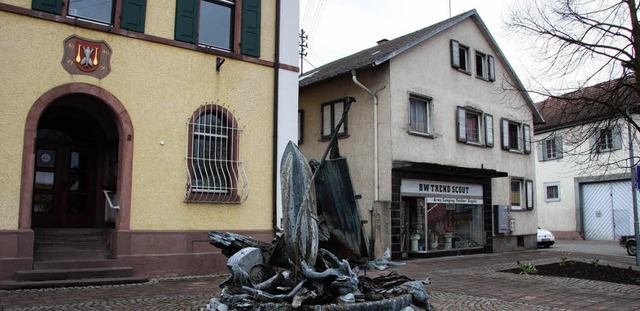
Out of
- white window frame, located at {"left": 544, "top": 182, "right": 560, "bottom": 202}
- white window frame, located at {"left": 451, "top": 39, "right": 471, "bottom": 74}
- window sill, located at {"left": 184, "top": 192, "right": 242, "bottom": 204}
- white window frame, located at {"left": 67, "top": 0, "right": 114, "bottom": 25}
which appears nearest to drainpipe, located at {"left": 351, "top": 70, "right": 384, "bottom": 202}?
white window frame, located at {"left": 451, "top": 39, "right": 471, "bottom": 74}

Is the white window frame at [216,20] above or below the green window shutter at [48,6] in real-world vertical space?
above

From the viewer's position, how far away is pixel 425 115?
1759cm

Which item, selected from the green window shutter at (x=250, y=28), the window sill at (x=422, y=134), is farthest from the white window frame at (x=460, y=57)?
the green window shutter at (x=250, y=28)

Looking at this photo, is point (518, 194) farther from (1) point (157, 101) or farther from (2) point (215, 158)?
(1) point (157, 101)

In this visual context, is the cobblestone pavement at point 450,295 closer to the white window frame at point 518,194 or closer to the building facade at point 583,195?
the white window frame at point 518,194

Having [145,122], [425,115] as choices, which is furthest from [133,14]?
[425,115]

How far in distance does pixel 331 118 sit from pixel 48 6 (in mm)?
9819

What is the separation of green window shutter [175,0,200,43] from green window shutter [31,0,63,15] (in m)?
2.29

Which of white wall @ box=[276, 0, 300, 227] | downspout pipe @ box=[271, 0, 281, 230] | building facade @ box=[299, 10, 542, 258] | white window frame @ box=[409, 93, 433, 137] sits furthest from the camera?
white window frame @ box=[409, 93, 433, 137]

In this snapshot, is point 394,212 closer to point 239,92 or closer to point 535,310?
point 239,92

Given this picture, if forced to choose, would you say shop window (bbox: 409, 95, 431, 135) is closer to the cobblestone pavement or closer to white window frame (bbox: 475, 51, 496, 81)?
white window frame (bbox: 475, 51, 496, 81)

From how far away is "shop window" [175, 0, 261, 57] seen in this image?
471 inches

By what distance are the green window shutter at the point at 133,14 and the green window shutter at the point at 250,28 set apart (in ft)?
7.47

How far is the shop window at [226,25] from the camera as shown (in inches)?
471
